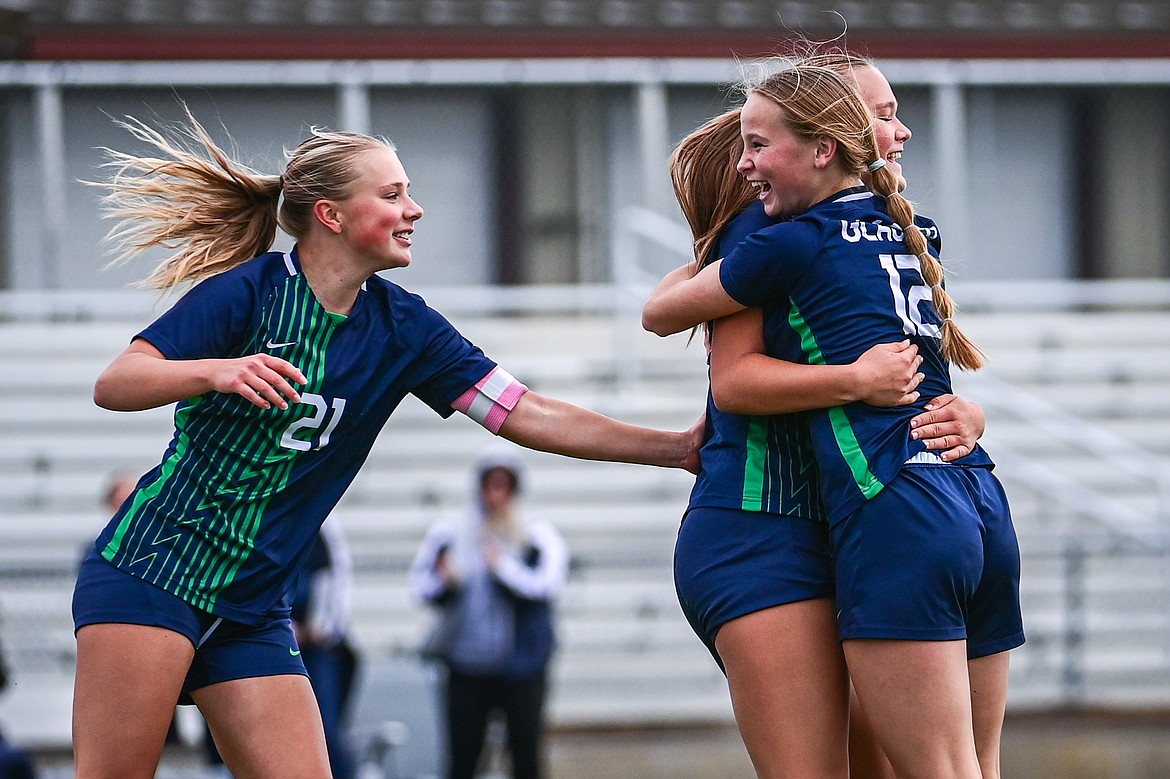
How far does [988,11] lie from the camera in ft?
36.3

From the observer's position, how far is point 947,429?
2818 millimetres

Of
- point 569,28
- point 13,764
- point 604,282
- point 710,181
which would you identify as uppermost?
point 569,28

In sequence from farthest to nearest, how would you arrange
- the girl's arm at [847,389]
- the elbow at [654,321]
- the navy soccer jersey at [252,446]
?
the navy soccer jersey at [252,446], the elbow at [654,321], the girl's arm at [847,389]

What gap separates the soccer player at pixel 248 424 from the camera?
303 centimetres

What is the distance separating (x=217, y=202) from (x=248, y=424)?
58cm

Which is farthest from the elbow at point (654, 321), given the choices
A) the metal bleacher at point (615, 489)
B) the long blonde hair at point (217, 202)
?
the metal bleacher at point (615, 489)

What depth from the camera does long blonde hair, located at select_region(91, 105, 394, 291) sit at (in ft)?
10.8

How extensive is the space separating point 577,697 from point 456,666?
1925mm

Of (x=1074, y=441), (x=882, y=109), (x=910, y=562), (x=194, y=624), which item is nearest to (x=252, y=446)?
(x=194, y=624)

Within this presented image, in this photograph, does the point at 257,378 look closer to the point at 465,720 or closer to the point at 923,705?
the point at 923,705

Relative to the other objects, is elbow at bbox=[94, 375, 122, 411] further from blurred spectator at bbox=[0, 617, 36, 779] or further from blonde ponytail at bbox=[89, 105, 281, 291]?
blurred spectator at bbox=[0, 617, 36, 779]

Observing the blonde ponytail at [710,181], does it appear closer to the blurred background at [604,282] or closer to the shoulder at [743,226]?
the shoulder at [743,226]

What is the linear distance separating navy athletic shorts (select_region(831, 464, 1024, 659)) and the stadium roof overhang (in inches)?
313

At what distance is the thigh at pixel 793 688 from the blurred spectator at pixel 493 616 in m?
4.20
